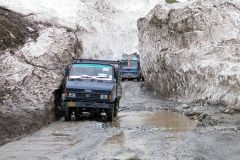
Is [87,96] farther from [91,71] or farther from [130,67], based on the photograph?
[130,67]

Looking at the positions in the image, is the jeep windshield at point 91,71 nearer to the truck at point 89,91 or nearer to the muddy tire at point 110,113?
the truck at point 89,91

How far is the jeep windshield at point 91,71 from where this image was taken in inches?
582

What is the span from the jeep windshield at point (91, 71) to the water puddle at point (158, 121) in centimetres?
187

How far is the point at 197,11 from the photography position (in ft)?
73.9

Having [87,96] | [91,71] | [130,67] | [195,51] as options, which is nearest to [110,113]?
[87,96]

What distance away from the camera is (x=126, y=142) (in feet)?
33.8

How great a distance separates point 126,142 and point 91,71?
17.0ft

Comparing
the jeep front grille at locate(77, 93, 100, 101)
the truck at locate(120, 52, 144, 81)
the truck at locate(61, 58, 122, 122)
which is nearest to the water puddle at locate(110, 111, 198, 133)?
the truck at locate(61, 58, 122, 122)

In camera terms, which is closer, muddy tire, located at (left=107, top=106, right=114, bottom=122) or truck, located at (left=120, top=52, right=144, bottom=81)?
muddy tire, located at (left=107, top=106, right=114, bottom=122)

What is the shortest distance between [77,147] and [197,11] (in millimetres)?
15215

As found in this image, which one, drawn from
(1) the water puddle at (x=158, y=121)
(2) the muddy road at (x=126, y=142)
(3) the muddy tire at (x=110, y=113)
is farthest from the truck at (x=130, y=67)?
(3) the muddy tire at (x=110, y=113)

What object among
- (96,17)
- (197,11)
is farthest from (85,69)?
(96,17)

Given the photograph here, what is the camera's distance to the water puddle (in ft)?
44.7

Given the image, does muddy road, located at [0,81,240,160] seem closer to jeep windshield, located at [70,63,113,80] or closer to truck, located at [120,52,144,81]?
jeep windshield, located at [70,63,113,80]
